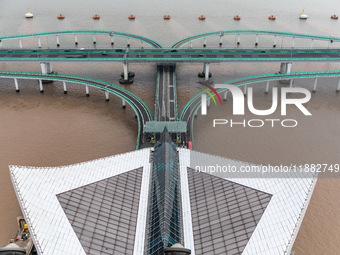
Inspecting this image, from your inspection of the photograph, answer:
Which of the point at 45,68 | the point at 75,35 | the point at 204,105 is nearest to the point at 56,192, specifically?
the point at 204,105

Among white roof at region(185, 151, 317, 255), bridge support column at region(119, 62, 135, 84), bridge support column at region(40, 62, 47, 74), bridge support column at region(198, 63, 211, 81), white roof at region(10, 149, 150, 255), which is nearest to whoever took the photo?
white roof at region(10, 149, 150, 255)

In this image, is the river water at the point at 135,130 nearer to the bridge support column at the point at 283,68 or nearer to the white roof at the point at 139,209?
the bridge support column at the point at 283,68

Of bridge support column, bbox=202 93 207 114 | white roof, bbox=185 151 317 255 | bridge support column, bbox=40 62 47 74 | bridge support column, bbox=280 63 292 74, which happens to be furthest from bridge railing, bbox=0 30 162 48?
white roof, bbox=185 151 317 255

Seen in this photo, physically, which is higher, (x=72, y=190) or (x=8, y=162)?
(x=72, y=190)

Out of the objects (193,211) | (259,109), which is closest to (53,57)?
(259,109)

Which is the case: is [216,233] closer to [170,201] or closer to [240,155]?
[170,201]

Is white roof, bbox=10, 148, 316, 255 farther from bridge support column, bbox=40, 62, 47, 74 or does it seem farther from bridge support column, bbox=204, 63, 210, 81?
bridge support column, bbox=40, 62, 47, 74

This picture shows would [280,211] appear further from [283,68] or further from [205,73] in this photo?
[283,68]

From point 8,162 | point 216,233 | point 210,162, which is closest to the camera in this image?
point 216,233
